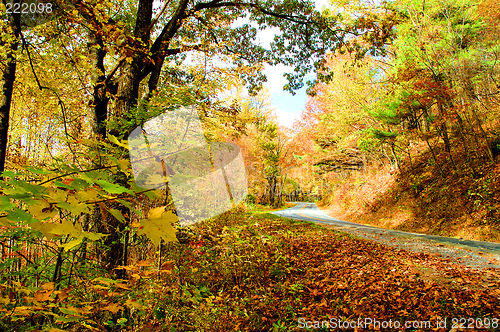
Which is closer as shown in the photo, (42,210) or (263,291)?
(42,210)

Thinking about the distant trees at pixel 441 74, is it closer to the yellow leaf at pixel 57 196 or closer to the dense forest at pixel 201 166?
the dense forest at pixel 201 166

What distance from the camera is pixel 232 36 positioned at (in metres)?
6.19

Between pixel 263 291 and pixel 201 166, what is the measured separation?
2.26 metres

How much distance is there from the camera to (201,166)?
4055 millimetres

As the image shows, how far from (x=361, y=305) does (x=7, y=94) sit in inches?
211

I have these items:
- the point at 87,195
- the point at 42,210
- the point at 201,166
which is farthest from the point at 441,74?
the point at 42,210

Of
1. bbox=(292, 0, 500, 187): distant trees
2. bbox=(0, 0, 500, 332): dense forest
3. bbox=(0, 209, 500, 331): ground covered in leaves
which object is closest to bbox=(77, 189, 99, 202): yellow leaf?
bbox=(0, 0, 500, 332): dense forest

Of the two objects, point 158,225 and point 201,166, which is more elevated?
point 201,166

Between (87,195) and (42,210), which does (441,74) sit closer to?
(87,195)

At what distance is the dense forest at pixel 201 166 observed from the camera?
58.6 inches

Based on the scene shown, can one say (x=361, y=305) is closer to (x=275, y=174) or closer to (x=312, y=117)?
(x=312, y=117)

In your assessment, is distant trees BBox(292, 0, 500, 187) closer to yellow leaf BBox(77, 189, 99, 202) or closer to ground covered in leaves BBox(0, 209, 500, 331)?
ground covered in leaves BBox(0, 209, 500, 331)

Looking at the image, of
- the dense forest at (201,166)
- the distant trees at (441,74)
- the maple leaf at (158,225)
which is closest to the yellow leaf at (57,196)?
the dense forest at (201,166)

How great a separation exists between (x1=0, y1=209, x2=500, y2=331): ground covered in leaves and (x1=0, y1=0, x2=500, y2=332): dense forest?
0.09 ft
